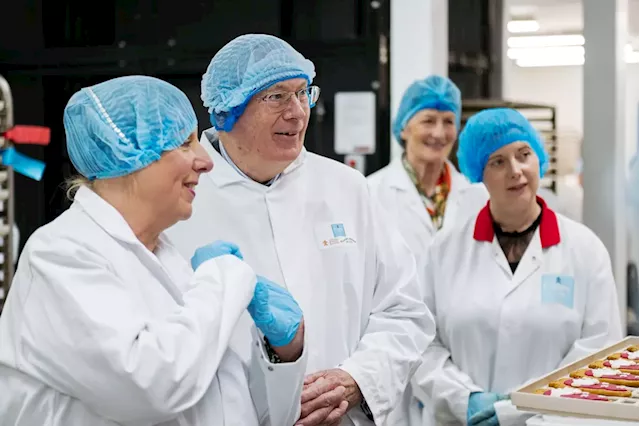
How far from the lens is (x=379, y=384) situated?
181 cm

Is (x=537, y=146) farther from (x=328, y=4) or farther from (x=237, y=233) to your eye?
(x=328, y=4)

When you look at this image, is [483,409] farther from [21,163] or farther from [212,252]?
[21,163]

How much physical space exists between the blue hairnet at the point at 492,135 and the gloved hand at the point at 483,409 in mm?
564

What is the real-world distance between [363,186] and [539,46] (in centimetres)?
704

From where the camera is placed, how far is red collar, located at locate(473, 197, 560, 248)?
225cm

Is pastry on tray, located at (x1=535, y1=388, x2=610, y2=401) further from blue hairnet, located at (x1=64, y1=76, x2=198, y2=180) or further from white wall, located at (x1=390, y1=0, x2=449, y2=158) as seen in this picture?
white wall, located at (x1=390, y1=0, x2=449, y2=158)

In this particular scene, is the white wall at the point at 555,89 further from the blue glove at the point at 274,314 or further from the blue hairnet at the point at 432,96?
the blue glove at the point at 274,314

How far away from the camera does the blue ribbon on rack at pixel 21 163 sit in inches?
86.0

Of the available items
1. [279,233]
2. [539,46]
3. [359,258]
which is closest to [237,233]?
[279,233]

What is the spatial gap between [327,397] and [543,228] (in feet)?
2.73

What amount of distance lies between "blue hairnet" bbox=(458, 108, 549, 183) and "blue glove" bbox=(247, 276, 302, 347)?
97 centimetres

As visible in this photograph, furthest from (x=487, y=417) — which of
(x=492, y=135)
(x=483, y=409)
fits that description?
(x=492, y=135)

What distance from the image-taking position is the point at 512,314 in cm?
223

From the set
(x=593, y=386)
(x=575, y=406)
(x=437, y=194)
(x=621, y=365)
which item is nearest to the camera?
(x=575, y=406)
